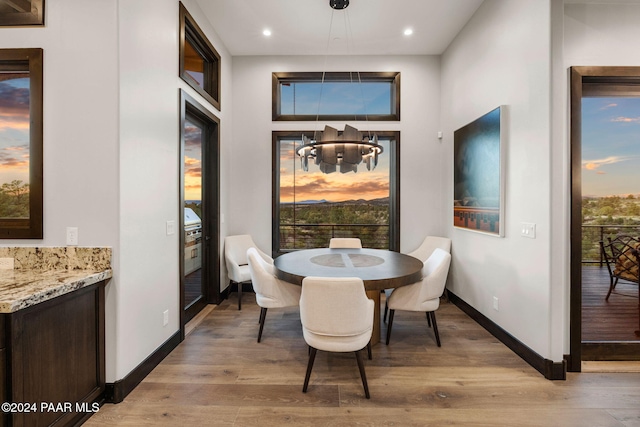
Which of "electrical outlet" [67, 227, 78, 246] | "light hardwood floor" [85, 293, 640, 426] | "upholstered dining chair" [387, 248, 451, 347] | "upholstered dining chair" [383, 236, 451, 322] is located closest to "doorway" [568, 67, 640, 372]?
"light hardwood floor" [85, 293, 640, 426]

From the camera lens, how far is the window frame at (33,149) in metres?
1.98

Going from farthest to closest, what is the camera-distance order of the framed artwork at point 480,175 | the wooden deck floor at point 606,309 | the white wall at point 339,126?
the white wall at point 339,126 < the framed artwork at point 480,175 < the wooden deck floor at point 606,309

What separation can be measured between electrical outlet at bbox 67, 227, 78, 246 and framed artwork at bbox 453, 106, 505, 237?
347 cm

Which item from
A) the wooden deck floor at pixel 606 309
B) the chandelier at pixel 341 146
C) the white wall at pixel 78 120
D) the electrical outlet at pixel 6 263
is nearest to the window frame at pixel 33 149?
the white wall at pixel 78 120

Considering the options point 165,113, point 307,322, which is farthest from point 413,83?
point 307,322

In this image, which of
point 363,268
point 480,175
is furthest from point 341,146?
point 480,175

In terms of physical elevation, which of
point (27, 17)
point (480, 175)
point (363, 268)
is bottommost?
point (363, 268)

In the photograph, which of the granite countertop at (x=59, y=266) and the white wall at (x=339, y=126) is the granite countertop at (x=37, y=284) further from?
the white wall at (x=339, y=126)

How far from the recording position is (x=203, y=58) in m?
3.82

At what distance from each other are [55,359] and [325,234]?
3645mm

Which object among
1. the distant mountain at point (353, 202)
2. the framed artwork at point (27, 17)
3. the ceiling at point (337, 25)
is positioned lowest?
the distant mountain at point (353, 202)

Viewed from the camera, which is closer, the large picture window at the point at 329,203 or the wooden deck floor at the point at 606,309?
the wooden deck floor at the point at 606,309

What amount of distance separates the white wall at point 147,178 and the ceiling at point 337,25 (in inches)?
38.7

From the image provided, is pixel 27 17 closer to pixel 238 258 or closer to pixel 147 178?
pixel 147 178
